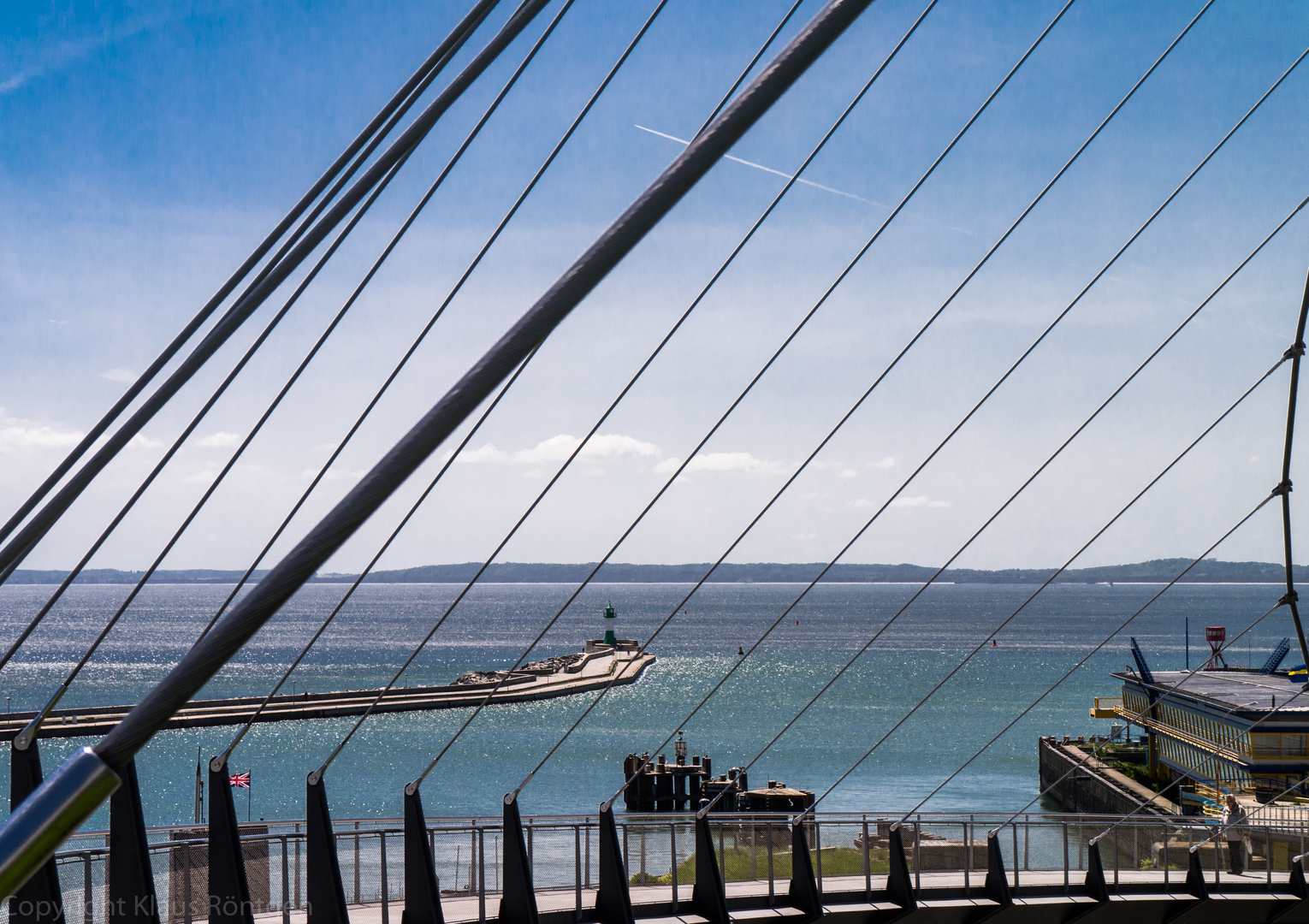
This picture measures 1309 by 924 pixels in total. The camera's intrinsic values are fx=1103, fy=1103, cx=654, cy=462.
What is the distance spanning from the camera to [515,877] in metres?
11.4

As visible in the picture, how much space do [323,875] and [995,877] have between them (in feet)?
26.2

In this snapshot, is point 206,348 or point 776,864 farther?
point 776,864

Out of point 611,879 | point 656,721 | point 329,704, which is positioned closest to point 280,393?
point 611,879

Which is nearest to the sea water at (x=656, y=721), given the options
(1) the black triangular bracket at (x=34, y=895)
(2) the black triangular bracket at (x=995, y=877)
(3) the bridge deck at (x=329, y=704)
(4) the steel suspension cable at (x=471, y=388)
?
(3) the bridge deck at (x=329, y=704)

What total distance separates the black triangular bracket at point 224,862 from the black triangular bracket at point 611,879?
12.4ft

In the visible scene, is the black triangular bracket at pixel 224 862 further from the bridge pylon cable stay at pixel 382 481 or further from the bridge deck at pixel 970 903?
the bridge pylon cable stay at pixel 382 481

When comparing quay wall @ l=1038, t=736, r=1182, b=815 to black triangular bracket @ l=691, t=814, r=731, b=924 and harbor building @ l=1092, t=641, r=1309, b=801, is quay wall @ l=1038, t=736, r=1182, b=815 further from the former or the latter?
black triangular bracket @ l=691, t=814, r=731, b=924

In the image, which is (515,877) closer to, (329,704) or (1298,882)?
(1298,882)

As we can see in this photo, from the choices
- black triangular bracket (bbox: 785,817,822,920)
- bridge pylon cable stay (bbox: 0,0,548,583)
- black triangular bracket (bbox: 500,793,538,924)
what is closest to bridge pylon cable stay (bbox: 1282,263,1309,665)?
black triangular bracket (bbox: 785,817,822,920)

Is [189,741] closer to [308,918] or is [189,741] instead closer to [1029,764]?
[1029,764]

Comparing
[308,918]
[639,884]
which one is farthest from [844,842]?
[308,918]

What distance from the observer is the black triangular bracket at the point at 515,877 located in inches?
444

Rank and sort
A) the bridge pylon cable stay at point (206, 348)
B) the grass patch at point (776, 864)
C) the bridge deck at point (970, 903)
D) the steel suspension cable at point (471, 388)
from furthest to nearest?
the grass patch at point (776, 864), the bridge deck at point (970, 903), the bridge pylon cable stay at point (206, 348), the steel suspension cable at point (471, 388)

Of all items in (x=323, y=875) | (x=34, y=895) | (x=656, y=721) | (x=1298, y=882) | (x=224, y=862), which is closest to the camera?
(x=34, y=895)
